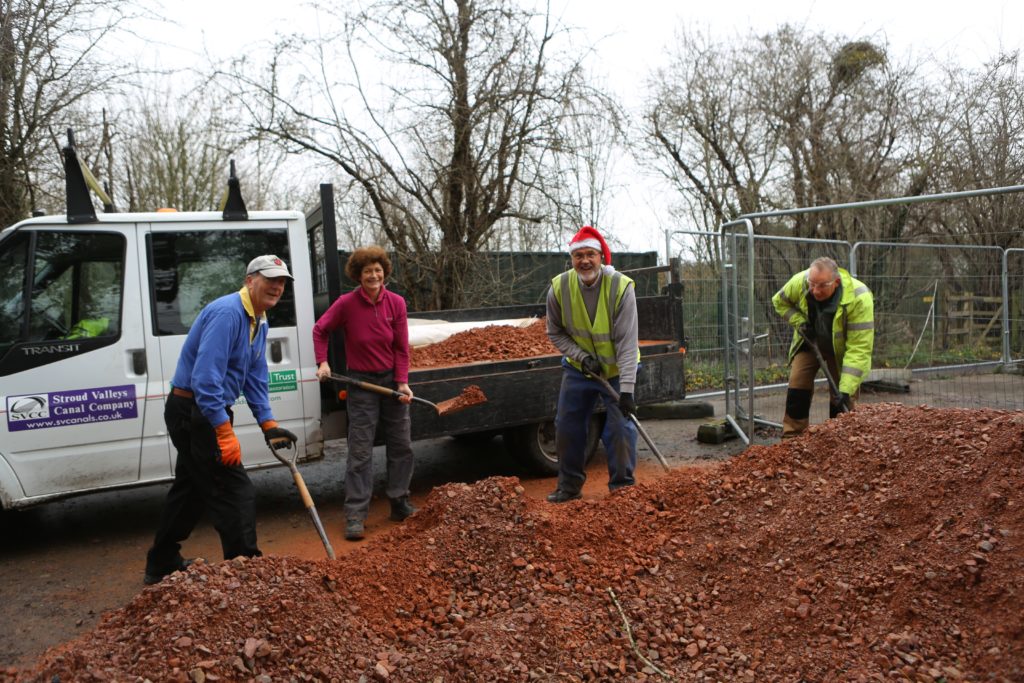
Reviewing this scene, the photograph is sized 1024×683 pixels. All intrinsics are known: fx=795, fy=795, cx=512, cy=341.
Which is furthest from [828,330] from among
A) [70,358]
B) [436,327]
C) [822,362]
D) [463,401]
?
[70,358]

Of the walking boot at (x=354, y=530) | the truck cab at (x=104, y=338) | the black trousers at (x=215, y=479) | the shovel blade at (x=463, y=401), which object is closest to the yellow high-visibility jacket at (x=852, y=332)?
the shovel blade at (x=463, y=401)

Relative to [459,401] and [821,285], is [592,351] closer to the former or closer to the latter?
[459,401]

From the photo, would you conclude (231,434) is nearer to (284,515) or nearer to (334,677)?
(334,677)

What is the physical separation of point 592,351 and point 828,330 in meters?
2.24

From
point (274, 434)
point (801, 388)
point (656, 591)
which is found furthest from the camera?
point (801, 388)

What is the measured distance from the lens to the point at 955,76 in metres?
13.7

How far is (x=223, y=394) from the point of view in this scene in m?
4.01

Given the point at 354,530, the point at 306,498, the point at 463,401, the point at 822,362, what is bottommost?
the point at 354,530

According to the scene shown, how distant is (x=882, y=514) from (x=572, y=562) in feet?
4.76

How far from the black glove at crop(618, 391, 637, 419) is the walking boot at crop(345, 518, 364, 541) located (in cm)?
192

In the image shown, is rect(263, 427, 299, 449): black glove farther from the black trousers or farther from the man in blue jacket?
the black trousers

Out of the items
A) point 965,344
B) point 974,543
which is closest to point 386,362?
point 974,543

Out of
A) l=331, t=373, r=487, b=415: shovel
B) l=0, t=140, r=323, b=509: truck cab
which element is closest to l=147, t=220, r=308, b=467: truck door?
l=0, t=140, r=323, b=509: truck cab

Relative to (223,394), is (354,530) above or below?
below
